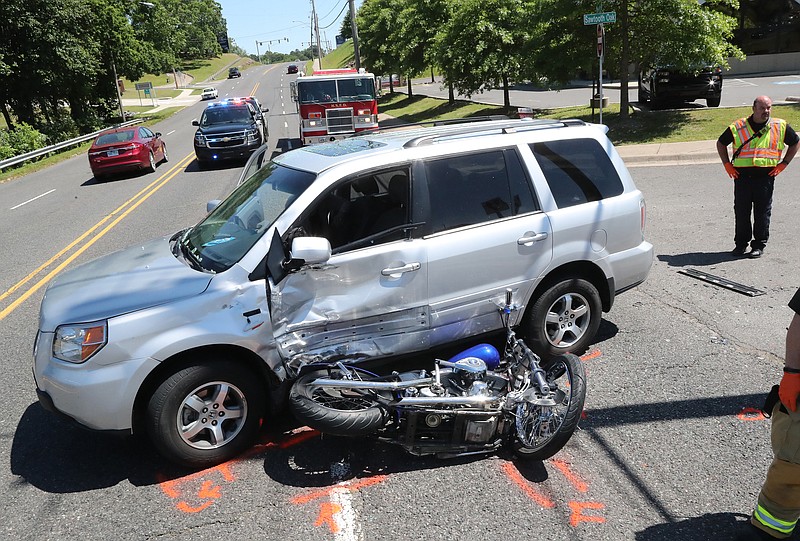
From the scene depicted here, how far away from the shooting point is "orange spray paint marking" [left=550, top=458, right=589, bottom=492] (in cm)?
371

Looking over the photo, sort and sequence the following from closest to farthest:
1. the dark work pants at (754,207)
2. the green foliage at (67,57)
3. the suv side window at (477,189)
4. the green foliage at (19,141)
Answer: the suv side window at (477,189)
the dark work pants at (754,207)
the green foliage at (19,141)
the green foliage at (67,57)

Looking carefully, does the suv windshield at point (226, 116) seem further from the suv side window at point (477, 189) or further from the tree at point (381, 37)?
the suv side window at point (477, 189)

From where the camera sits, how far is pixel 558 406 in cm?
392

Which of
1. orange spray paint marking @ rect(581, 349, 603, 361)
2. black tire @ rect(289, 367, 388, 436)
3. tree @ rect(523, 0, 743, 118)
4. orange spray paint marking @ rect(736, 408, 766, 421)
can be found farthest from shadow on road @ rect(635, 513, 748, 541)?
tree @ rect(523, 0, 743, 118)

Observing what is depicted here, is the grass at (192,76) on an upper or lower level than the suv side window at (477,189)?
upper

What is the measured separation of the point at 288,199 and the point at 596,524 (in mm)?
2752

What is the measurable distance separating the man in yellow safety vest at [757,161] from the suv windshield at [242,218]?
541cm

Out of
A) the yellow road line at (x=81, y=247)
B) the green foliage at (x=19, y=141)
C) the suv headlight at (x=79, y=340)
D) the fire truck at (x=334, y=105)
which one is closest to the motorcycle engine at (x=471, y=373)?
the suv headlight at (x=79, y=340)

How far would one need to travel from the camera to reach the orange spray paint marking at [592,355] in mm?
5352

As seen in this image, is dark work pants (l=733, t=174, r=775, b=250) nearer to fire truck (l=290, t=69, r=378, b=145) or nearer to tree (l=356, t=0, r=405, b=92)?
fire truck (l=290, t=69, r=378, b=145)

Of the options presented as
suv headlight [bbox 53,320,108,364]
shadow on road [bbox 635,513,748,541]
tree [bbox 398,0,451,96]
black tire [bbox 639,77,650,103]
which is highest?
tree [bbox 398,0,451,96]

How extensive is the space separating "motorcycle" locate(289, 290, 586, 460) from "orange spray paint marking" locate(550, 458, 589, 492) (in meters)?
0.15

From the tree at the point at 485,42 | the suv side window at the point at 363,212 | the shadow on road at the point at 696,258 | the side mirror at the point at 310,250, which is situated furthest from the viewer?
the tree at the point at 485,42

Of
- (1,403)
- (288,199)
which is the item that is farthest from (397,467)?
(1,403)
